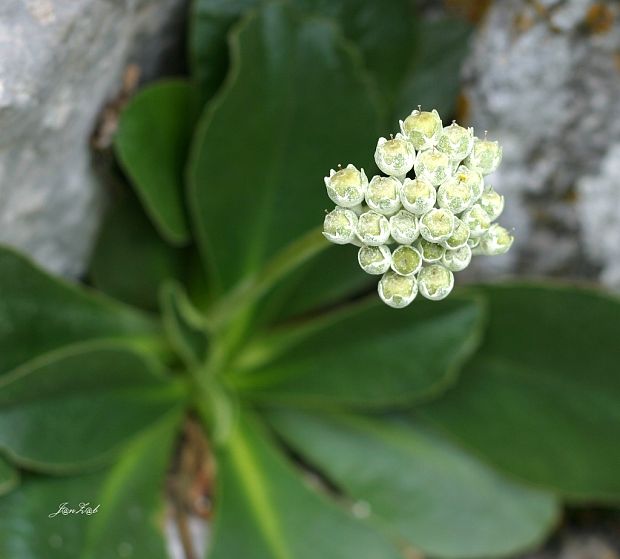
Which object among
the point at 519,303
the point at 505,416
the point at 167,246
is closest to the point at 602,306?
the point at 519,303

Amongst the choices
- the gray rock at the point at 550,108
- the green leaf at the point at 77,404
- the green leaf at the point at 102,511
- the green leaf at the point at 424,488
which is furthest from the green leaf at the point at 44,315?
the gray rock at the point at 550,108

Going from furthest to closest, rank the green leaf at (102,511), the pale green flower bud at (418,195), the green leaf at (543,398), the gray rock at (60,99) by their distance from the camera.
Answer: the green leaf at (543,398), the green leaf at (102,511), the gray rock at (60,99), the pale green flower bud at (418,195)

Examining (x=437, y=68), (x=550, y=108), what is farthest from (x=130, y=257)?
(x=550, y=108)

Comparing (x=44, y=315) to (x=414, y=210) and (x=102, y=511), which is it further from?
(x=414, y=210)

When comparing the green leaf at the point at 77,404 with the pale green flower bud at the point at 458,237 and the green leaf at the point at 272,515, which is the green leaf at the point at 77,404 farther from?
the pale green flower bud at the point at 458,237

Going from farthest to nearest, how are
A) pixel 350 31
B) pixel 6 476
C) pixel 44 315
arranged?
pixel 350 31
pixel 44 315
pixel 6 476

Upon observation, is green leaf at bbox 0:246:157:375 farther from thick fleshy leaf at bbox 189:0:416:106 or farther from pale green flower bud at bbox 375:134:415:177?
pale green flower bud at bbox 375:134:415:177

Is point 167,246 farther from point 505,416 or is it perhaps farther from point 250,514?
point 505,416

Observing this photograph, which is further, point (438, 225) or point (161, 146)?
point (161, 146)
